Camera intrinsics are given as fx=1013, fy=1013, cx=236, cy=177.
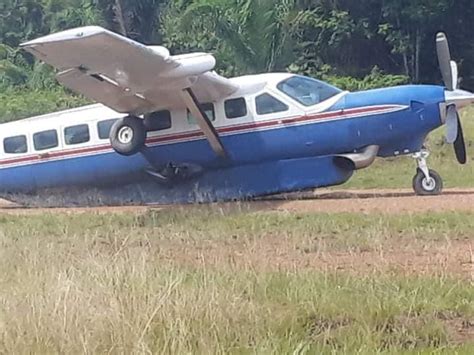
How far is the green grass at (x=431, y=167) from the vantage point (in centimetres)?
1977

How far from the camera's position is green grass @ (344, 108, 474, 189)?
64.8ft

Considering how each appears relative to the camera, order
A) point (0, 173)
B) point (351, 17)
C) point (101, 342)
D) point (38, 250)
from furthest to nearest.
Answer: point (351, 17) → point (0, 173) → point (38, 250) → point (101, 342)

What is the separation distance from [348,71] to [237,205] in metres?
25.1

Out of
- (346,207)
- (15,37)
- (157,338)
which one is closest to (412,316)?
(157,338)

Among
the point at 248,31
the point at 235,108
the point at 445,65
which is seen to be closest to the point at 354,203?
the point at 235,108

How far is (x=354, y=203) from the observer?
15367 mm

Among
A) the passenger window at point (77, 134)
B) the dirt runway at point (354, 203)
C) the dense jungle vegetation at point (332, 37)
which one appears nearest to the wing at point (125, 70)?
the passenger window at point (77, 134)

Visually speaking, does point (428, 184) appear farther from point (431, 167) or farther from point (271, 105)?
point (431, 167)

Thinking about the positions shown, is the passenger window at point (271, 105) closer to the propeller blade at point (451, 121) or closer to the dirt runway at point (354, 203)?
the dirt runway at point (354, 203)

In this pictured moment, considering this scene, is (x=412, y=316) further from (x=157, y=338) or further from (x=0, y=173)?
(x=0, y=173)

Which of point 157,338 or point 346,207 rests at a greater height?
point 157,338

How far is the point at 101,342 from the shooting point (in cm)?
622

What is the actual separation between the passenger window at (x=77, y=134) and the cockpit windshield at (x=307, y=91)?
11.8 ft

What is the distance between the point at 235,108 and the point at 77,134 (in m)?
2.97
